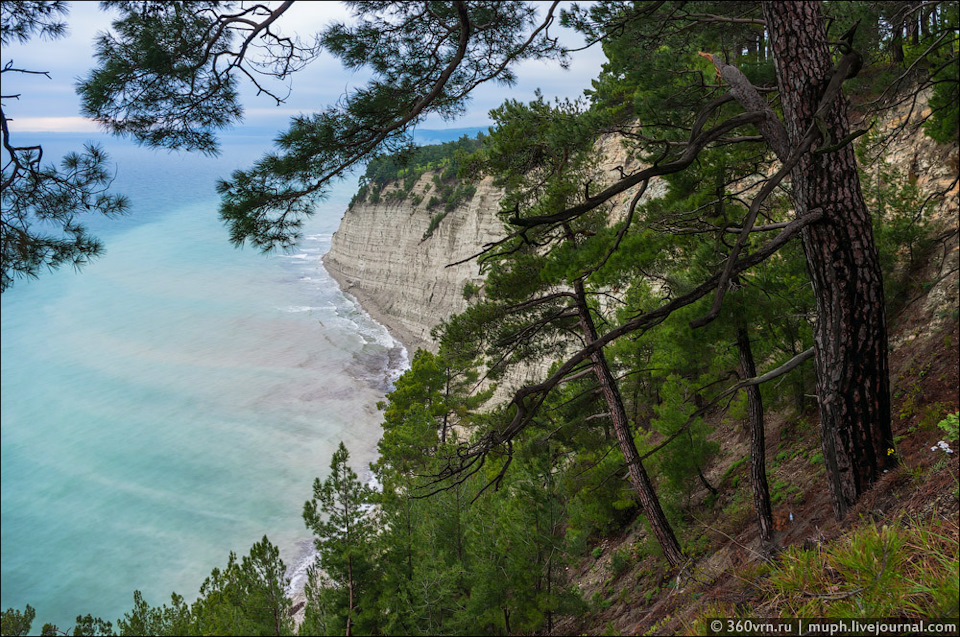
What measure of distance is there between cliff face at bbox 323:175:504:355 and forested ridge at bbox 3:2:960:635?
28.4m

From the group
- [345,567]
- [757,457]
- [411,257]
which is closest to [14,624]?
[345,567]

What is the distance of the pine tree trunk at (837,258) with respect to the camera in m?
4.12

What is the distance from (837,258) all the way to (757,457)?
4.14 metres

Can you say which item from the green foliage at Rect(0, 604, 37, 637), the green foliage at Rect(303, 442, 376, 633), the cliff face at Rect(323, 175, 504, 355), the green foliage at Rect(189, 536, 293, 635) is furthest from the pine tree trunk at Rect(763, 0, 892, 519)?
the cliff face at Rect(323, 175, 504, 355)

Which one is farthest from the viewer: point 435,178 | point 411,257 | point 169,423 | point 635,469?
point 435,178

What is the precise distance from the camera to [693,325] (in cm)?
423

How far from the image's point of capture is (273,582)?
12336mm

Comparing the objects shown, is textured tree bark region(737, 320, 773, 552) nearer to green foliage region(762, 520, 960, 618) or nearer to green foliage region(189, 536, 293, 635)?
green foliage region(762, 520, 960, 618)

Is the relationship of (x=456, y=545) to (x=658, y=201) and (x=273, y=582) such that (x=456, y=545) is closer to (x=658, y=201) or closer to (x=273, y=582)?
(x=273, y=582)

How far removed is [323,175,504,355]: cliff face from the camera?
44188mm

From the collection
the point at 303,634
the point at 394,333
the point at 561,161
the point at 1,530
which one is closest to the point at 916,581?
the point at 561,161

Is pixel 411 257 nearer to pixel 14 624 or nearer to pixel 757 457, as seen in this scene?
pixel 14 624

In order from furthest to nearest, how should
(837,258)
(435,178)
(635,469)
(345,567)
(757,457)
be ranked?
(435,178), (345,567), (635,469), (757,457), (837,258)

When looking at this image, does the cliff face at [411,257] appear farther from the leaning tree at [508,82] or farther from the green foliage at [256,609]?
the leaning tree at [508,82]
